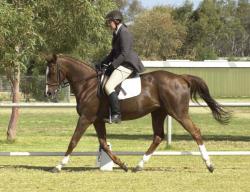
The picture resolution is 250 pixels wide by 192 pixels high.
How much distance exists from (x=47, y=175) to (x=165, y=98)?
246 centimetres

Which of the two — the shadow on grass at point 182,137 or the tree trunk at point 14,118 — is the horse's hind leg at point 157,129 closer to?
the shadow on grass at point 182,137

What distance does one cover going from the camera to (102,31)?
21953 millimetres

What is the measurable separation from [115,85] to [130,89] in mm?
337

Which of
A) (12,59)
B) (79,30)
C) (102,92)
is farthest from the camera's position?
(79,30)

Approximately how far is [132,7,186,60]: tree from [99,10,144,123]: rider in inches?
2671

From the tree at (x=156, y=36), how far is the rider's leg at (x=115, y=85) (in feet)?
223

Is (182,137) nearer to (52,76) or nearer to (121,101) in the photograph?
(121,101)

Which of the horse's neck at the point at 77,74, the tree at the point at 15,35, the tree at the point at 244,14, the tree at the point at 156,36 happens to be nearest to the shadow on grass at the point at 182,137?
the tree at the point at 15,35

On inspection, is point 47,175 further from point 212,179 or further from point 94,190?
point 212,179

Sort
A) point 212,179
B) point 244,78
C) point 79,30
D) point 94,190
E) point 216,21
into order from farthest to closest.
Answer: point 216,21
point 244,78
point 79,30
point 212,179
point 94,190

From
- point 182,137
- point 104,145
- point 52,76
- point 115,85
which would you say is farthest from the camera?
point 182,137

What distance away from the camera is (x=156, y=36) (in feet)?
266

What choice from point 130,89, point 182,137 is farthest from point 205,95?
point 182,137

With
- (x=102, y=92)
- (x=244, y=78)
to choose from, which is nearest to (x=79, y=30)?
(x=102, y=92)
